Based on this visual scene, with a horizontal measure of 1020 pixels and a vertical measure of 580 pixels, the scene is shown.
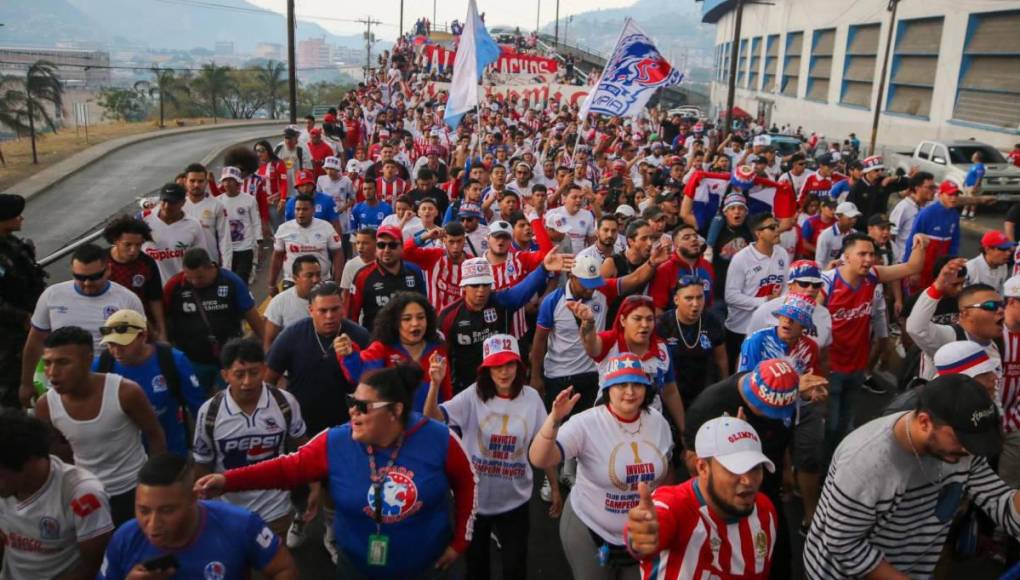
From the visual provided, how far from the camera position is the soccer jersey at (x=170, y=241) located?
702 centimetres

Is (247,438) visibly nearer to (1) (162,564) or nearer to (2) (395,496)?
(2) (395,496)

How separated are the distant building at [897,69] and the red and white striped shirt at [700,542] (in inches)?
1109

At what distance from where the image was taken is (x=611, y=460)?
362 cm

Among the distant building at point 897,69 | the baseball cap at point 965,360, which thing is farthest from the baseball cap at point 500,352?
the distant building at point 897,69

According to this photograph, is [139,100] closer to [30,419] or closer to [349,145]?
[349,145]

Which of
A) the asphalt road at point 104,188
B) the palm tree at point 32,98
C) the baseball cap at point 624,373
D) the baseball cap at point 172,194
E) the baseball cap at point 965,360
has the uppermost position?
the palm tree at point 32,98

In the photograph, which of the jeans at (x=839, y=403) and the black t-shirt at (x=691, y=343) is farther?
the jeans at (x=839, y=403)

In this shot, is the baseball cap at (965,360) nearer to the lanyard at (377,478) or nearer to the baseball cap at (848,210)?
the lanyard at (377,478)

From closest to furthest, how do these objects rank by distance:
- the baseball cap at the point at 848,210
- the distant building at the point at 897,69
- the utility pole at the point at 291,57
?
the baseball cap at the point at 848,210 → the utility pole at the point at 291,57 → the distant building at the point at 897,69

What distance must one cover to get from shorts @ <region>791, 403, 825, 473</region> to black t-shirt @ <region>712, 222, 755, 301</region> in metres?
2.64

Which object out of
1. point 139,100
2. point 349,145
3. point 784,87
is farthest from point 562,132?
point 139,100

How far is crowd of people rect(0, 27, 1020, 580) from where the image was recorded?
285cm

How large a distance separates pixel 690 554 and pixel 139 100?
92345 mm

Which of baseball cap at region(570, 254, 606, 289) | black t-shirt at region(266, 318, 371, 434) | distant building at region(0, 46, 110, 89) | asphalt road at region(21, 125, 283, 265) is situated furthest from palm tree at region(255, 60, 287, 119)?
baseball cap at region(570, 254, 606, 289)
